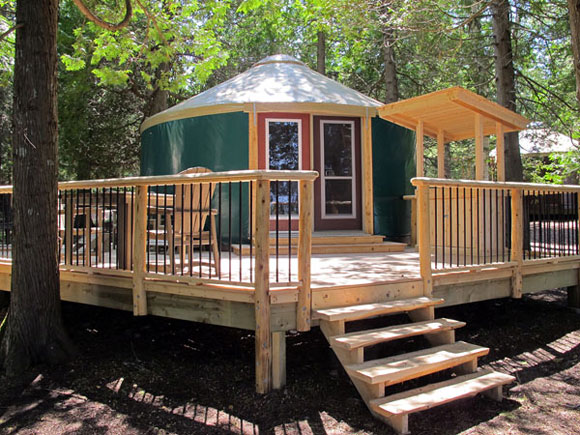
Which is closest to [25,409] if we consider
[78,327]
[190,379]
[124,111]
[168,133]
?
[190,379]

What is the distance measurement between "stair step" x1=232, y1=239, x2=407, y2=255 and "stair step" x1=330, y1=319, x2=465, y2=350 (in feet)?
8.78

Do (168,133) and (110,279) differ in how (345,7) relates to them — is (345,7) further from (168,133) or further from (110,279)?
(110,279)

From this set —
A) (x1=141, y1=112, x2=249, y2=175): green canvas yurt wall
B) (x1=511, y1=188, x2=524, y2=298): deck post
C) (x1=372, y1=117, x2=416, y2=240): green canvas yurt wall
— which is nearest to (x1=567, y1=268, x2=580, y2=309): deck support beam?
(x1=511, y1=188, x2=524, y2=298): deck post

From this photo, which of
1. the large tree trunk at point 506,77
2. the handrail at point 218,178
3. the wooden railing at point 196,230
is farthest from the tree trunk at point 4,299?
the large tree trunk at point 506,77

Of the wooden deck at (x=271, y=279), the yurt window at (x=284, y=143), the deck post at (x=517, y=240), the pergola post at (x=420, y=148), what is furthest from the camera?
the yurt window at (x=284, y=143)

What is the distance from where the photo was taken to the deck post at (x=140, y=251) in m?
3.71

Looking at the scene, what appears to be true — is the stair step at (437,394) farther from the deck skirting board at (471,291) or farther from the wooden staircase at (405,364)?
the deck skirting board at (471,291)

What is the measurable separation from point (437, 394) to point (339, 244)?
3.56m

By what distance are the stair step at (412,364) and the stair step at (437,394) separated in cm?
10

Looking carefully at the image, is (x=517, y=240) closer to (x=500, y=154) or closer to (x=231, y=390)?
(x=500, y=154)

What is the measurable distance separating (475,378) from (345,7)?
19.8 ft

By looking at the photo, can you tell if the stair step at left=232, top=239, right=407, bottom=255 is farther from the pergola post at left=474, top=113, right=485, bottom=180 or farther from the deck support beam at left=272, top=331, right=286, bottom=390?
the deck support beam at left=272, top=331, right=286, bottom=390

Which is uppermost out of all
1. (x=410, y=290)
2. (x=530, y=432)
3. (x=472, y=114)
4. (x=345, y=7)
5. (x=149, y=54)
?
(x=345, y=7)

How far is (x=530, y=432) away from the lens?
2.93 m
